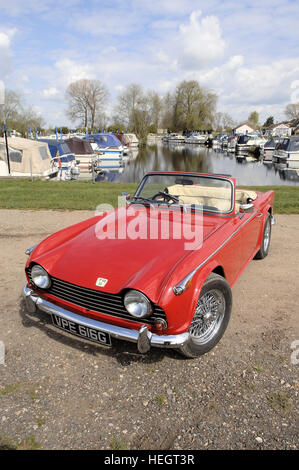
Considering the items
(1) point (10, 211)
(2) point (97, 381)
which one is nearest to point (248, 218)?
(2) point (97, 381)

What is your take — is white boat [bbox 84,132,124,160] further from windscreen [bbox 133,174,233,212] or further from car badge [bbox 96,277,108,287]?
car badge [bbox 96,277,108,287]

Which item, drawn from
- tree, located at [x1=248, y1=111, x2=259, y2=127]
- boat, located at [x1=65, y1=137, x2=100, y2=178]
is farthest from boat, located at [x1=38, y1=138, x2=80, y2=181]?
tree, located at [x1=248, y1=111, x2=259, y2=127]

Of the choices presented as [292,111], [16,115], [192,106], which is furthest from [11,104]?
[292,111]

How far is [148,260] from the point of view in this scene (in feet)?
9.84

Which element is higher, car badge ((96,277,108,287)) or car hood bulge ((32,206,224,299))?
car hood bulge ((32,206,224,299))

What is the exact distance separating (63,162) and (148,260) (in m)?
18.8

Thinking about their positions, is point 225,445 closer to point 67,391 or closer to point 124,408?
point 124,408

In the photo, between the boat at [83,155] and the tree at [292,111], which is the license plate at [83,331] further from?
the tree at [292,111]

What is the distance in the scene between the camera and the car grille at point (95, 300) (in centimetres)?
267

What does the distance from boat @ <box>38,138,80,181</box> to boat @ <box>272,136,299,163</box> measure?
19128 millimetres

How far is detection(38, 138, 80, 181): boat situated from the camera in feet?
63.5

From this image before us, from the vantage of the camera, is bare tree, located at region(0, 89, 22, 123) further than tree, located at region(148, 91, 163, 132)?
No
